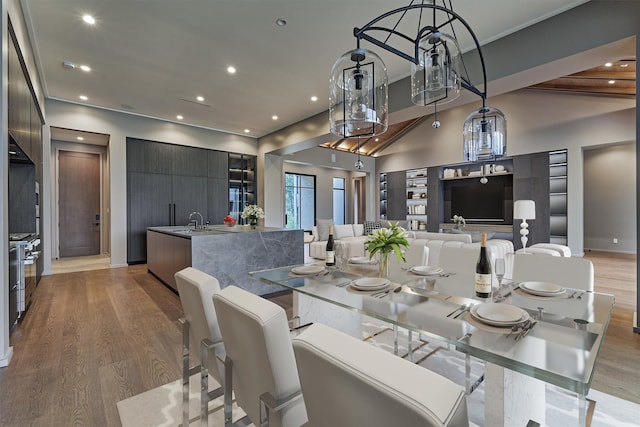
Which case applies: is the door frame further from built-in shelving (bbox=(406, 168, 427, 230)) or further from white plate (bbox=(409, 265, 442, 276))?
built-in shelving (bbox=(406, 168, 427, 230))

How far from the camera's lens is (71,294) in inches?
161

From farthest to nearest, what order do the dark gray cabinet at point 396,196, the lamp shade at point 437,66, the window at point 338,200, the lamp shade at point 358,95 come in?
the window at point 338,200 → the dark gray cabinet at point 396,196 → the lamp shade at point 358,95 → the lamp shade at point 437,66

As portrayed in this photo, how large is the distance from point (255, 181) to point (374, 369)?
26.2ft

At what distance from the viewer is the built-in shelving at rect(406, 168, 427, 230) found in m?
9.58

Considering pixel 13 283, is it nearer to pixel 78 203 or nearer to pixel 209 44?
pixel 209 44

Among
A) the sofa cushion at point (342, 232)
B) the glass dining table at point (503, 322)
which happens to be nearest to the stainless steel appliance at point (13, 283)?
the glass dining table at point (503, 322)

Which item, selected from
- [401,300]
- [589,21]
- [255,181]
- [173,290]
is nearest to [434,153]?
[255,181]

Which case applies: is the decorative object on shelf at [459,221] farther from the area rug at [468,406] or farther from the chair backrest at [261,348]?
the chair backrest at [261,348]

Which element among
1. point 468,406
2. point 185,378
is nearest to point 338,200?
point 468,406

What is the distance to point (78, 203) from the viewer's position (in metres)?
7.34

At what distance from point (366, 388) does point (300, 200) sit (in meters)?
10.1

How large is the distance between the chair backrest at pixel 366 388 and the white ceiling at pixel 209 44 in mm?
3337

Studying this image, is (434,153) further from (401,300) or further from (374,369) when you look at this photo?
(374,369)

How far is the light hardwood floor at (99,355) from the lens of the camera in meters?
1.80
